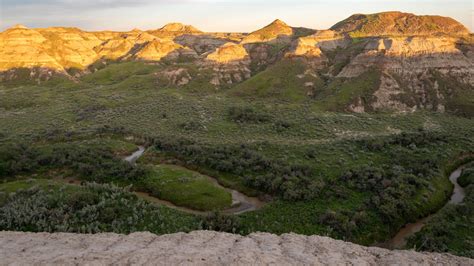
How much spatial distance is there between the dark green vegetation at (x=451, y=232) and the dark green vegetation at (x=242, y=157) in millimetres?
2553

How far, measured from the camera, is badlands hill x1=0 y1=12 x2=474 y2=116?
85250 mm

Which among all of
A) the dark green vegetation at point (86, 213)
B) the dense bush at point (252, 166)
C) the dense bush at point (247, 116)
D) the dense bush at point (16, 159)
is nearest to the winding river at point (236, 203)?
the dense bush at point (252, 166)

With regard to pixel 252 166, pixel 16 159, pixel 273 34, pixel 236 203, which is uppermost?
pixel 273 34

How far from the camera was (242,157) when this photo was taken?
164 ft

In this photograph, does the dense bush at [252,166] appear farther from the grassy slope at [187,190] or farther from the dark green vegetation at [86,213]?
the dark green vegetation at [86,213]

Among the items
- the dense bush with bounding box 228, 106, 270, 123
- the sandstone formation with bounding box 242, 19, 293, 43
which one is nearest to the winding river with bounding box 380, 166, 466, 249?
the dense bush with bounding box 228, 106, 270, 123

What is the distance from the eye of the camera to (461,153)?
177ft

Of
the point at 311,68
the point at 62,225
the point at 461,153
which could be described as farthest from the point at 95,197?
the point at 311,68

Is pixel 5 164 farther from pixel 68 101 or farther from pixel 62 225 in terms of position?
pixel 68 101

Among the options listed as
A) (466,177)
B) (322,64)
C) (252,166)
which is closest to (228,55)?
(322,64)

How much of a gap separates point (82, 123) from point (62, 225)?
48.3 metres

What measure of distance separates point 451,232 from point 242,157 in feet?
86.9

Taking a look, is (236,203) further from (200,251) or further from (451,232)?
(200,251)

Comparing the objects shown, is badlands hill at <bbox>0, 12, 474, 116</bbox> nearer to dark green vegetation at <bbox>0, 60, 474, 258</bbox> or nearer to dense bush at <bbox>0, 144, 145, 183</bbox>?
dark green vegetation at <bbox>0, 60, 474, 258</bbox>
